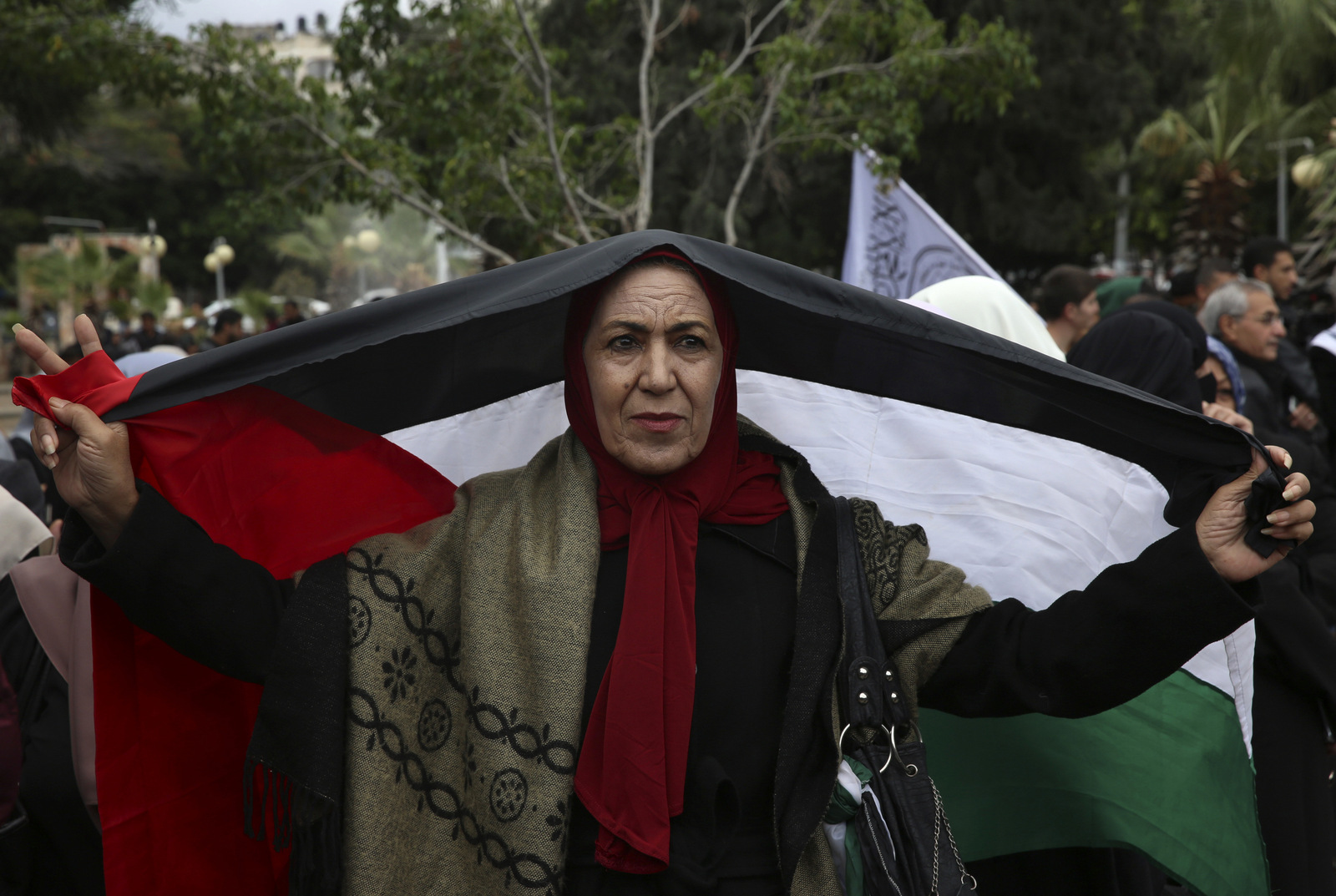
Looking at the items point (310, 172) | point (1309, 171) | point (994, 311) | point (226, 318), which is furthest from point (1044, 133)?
point (994, 311)

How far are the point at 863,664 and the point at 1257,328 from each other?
15.0 feet

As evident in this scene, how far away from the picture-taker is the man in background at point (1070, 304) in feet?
19.8

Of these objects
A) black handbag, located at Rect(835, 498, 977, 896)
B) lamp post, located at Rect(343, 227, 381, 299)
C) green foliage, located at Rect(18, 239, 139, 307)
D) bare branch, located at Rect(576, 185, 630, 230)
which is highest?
black handbag, located at Rect(835, 498, 977, 896)

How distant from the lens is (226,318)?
9.31 meters

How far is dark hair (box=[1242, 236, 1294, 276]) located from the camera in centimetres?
750

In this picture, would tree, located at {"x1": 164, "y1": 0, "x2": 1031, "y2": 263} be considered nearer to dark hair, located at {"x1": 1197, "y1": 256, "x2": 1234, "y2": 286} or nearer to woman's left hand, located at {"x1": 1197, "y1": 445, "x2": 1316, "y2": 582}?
dark hair, located at {"x1": 1197, "y1": 256, "x2": 1234, "y2": 286}

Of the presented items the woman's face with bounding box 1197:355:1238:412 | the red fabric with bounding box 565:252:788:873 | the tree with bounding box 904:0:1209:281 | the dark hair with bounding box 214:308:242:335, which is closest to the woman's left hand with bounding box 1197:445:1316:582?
the red fabric with bounding box 565:252:788:873

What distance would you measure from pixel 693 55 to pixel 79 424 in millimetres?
19116

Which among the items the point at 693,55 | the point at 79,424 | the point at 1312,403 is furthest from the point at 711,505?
the point at 693,55

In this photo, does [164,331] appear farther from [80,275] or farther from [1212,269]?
[1212,269]

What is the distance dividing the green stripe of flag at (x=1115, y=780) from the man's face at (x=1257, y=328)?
3.78 m

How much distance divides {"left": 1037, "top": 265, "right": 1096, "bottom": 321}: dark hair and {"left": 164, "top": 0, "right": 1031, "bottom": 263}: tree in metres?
1.59

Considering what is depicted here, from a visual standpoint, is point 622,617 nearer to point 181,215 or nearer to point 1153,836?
point 1153,836

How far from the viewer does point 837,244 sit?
22.5 meters
